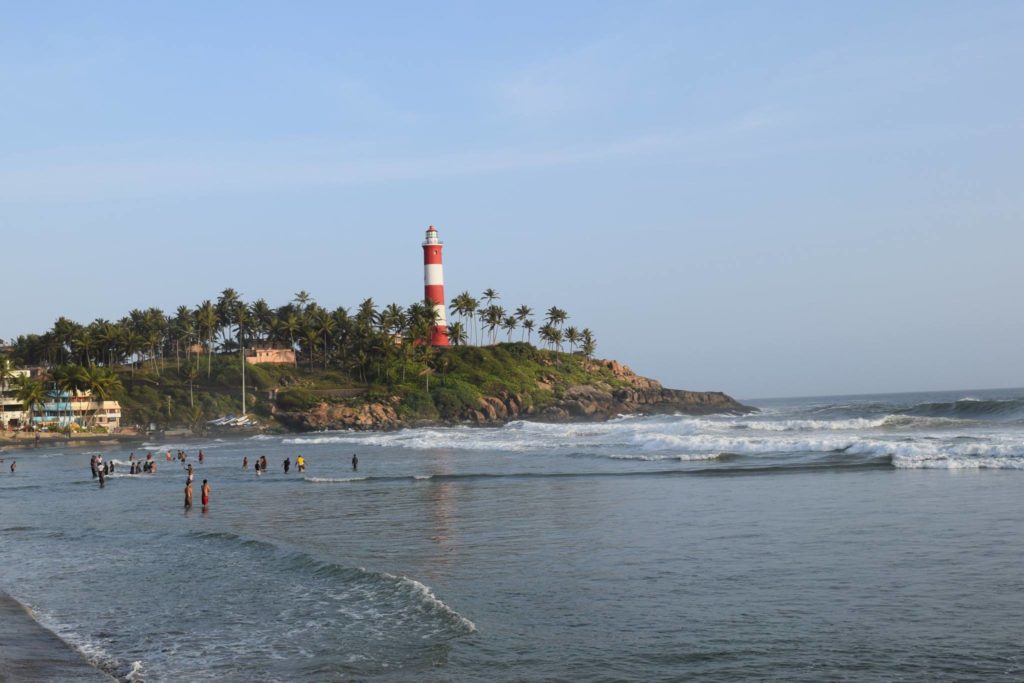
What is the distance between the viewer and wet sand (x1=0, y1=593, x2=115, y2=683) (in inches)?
563

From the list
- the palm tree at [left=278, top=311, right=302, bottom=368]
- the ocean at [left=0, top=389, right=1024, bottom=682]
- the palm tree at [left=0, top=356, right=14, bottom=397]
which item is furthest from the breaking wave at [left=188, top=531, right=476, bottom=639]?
the palm tree at [left=278, top=311, right=302, bottom=368]

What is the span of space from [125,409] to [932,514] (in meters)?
102

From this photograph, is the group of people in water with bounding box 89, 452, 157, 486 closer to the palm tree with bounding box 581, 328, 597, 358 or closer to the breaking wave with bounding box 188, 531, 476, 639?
the breaking wave with bounding box 188, 531, 476, 639

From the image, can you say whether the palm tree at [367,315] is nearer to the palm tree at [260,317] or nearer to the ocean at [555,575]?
the palm tree at [260,317]

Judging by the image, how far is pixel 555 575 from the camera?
20.5 meters

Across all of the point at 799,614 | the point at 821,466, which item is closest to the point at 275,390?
the point at 821,466

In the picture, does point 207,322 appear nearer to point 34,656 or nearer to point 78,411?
point 78,411

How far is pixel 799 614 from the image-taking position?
16266mm

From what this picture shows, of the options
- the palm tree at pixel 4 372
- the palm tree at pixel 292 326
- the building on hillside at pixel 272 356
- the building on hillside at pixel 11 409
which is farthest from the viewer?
the palm tree at pixel 292 326

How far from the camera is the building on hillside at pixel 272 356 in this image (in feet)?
430

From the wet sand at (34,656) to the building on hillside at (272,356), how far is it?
114450 mm

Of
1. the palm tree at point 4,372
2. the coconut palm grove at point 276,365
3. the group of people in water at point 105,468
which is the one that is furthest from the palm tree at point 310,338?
the group of people in water at point 105,468

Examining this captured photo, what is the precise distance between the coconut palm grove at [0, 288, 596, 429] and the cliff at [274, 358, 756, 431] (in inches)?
20.5

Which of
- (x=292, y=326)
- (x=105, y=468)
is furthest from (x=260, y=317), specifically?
(x=105, y=468)
